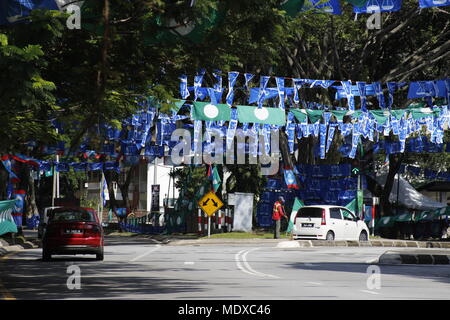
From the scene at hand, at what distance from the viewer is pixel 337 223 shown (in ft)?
127

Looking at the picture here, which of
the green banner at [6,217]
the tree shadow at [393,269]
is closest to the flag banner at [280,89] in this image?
the green banner at [6,217]

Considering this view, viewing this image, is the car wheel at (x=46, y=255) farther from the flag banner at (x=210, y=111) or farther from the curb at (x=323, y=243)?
the curb at (x=323, y=243)

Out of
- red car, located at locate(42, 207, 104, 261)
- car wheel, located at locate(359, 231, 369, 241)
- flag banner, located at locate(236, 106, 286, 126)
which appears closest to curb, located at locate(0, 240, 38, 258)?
red car, located at locate(42, 207, 104, 261)

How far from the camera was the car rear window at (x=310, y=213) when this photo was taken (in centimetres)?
3812

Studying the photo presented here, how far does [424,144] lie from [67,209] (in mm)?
25039

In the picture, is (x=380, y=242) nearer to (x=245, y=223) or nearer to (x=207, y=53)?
(x=245, y=223)

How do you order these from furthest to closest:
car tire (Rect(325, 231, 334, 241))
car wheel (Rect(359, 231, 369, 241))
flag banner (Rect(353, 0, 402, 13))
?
car wheel (Rect(359, 231, 369, 241)) < car tire (Rect(325, 231, 334, 241)) < flag banner (Rect(353, 0, 402, 13))

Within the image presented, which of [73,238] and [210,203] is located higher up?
[210,203]

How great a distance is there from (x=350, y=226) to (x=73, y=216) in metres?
16.2

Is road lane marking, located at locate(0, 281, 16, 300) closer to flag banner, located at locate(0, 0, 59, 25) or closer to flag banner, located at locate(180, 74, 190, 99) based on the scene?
flag banner, located at locate(0, 0, 59, 25)

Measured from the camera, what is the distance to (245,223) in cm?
4775

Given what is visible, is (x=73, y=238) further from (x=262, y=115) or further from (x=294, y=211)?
(x=294, y=211)

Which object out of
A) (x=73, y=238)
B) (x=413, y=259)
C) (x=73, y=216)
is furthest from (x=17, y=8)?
(x=413, y=259)

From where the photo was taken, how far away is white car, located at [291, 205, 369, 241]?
38031 millimetres
